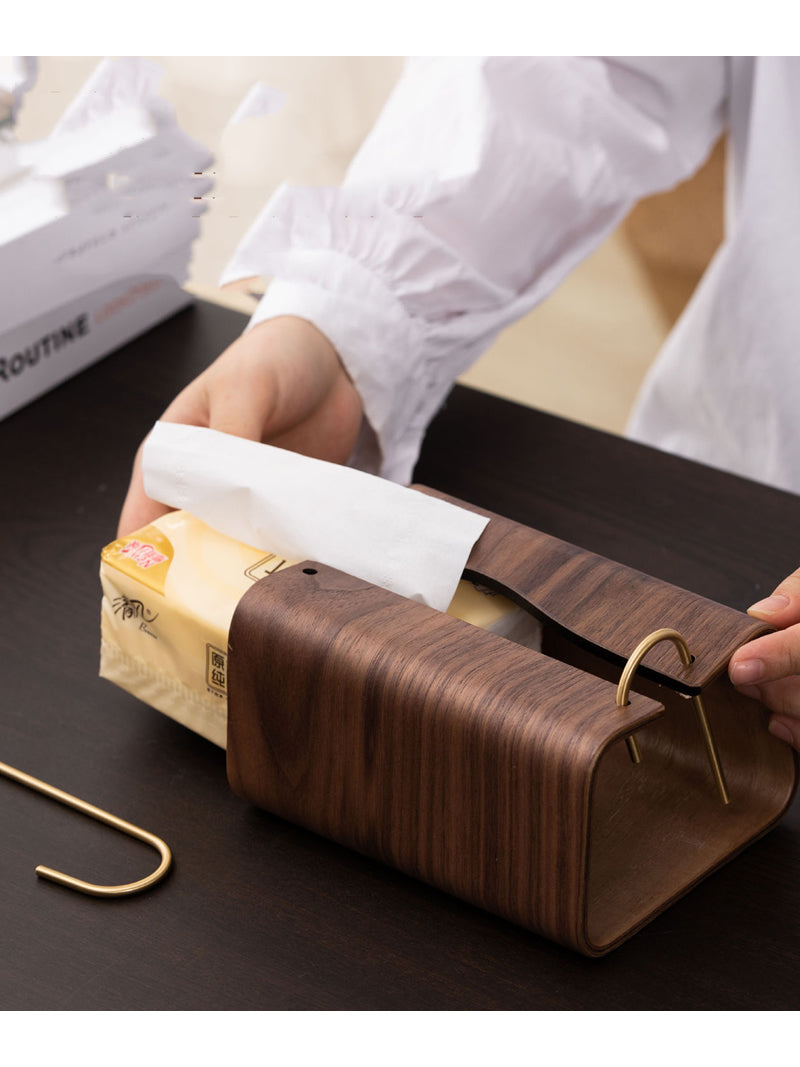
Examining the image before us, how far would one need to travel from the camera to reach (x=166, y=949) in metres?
0.38

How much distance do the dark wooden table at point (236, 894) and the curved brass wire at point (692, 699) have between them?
1.5 inches

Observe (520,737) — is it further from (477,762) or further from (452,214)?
(452,214)

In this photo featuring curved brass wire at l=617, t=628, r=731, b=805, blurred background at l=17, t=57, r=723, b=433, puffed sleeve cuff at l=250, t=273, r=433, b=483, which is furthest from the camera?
blurred background at l=17, t=57, r=723, b=433

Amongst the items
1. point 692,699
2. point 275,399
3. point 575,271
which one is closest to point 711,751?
point 692,699

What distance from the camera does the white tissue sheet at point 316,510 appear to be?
420 millimetres

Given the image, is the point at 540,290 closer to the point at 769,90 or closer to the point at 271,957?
the point at 769,90

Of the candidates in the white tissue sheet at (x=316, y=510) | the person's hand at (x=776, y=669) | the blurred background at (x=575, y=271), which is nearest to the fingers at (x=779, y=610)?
the person's hand at (x=776, y=669)

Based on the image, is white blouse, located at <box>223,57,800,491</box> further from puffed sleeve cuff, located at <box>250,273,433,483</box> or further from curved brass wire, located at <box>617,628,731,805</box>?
curved brass wire, located at <box>617,628,731,805</box>

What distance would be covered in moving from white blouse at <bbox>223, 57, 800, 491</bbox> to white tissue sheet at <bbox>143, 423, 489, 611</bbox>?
19 centimetres

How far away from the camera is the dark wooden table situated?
14.7 inches

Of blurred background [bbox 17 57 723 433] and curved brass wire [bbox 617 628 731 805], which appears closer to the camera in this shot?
curved brass wire [bbox 617 628 731 805]

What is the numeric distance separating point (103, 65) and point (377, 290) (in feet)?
0.77

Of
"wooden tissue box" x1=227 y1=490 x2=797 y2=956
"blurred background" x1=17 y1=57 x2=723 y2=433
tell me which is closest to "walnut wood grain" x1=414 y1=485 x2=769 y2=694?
"wooden tissue box" x1=227 y1=490 x2=797 y2=956

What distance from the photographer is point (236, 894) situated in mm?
404
